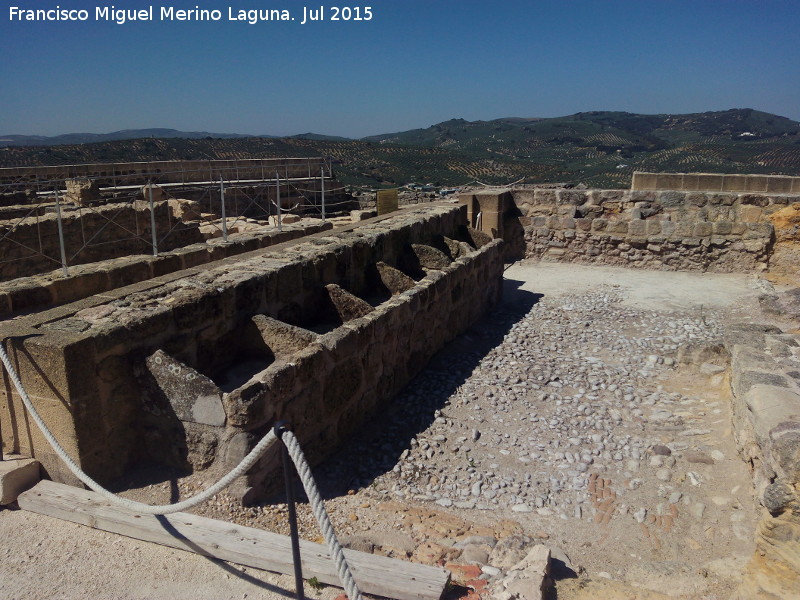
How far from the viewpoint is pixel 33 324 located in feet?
12.1

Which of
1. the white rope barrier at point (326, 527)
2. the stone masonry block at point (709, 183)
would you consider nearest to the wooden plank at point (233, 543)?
the white rope barrier at point (326, 527)

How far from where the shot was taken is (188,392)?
367 cm

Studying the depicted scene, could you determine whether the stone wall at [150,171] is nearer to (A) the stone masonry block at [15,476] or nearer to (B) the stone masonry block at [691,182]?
(B) the stone masonry block at [691,182]

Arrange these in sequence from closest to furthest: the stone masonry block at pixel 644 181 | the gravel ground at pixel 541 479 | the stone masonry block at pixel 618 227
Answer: the gravel ground at pixel 541 479
the stone masonry block at pixel 618 227
the stone masonry block at pixel 644 181

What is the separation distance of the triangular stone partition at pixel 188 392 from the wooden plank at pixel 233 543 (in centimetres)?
59

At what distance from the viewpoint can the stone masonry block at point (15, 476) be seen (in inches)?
136

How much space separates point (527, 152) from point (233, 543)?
202 feet

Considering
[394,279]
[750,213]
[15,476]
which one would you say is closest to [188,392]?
[15,476]

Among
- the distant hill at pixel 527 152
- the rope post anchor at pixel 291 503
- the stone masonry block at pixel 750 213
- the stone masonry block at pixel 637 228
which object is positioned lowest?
the rope post anchor at pixel 291 503

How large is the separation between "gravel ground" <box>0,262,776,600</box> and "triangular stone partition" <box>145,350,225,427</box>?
444 millimetres

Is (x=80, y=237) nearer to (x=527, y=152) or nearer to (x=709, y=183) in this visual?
(x=709, y=183)

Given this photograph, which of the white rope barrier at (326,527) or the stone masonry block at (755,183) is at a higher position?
the stone masonry block at (755,183)

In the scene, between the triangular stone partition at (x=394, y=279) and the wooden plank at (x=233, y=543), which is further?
the triangular stone partition at (x=394, y=279)

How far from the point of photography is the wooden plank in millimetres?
2836
